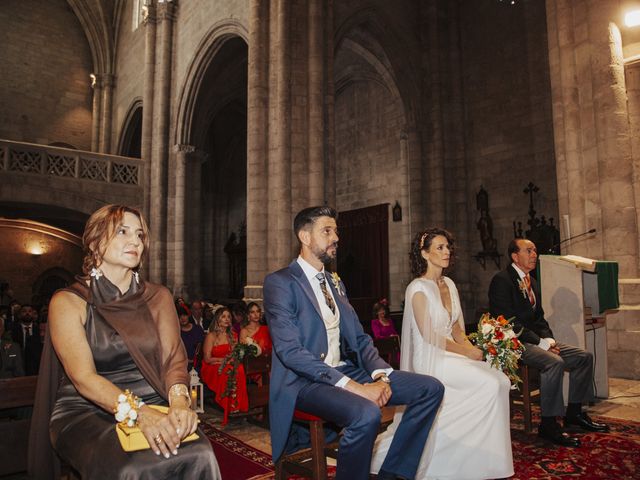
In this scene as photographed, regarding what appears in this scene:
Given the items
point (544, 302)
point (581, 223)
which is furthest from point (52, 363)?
point (581, 223)

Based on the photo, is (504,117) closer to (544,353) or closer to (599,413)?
(599,413)

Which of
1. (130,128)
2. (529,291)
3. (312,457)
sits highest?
(130,128)

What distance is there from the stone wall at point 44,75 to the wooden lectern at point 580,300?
68.2ft

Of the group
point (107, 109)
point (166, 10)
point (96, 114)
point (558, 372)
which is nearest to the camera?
point (558, 372)

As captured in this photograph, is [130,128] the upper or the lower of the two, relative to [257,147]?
upper

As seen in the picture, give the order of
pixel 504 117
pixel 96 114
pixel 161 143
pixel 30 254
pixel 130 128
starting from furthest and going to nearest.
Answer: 1. pixel 96 114
2. pixel 130 128
3. pixel 30 254
4. pixel 161 143
5. pixel 504 117

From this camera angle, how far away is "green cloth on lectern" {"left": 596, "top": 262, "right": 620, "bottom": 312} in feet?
17.6

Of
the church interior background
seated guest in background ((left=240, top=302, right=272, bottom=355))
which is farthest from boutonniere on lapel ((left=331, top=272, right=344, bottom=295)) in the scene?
the church interior background

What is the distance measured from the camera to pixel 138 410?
1.87 m

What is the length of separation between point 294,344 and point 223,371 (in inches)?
107

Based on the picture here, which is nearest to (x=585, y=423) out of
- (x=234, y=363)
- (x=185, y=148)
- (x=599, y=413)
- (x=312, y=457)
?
(x=599, y=413)

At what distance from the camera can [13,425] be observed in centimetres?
289

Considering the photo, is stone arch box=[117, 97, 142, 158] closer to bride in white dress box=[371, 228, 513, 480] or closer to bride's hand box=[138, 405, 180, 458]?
bride in white dress box=[371, 228, 513, 480]

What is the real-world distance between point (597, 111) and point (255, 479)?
6756 mm
